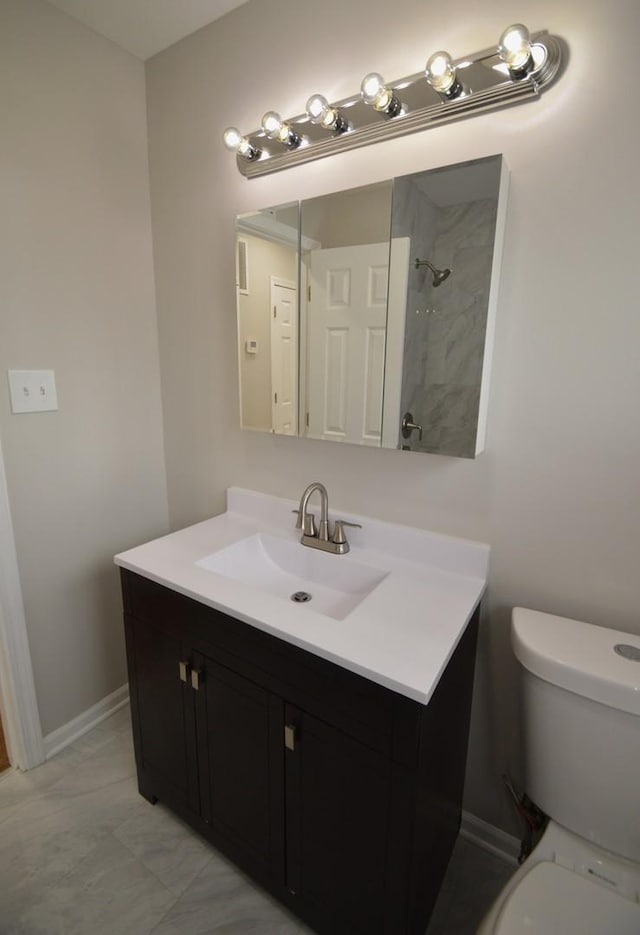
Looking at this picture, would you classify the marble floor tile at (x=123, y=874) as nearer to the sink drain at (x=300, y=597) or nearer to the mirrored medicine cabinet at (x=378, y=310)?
the sink drain at (x=300, y=597)

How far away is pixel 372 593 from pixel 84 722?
4.71 feet

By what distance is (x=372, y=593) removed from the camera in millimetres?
1136

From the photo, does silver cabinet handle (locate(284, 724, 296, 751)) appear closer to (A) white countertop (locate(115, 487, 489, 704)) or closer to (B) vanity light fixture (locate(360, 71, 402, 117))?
(A) white countertop (locate(115, 487, 489, 704))

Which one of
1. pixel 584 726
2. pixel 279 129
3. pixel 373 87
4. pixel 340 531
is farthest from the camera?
pixel 340 531

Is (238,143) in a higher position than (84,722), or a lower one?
higher

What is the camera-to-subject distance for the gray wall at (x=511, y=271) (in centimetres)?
95

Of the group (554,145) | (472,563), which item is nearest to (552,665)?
(472,563)

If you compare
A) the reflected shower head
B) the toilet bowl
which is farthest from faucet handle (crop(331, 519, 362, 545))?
the toilet bowl

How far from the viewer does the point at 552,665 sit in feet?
3.06

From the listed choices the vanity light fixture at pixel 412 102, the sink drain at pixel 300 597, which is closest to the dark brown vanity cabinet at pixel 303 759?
the sink drain at pixel 300 597

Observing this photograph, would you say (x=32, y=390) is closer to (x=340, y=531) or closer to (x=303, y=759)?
(x=340, y=531)

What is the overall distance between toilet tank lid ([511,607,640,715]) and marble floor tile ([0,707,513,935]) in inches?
32.0

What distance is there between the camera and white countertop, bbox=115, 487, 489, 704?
88 centimetres

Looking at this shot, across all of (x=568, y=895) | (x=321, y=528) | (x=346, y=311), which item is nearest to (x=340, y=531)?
(x=321, y=528)
